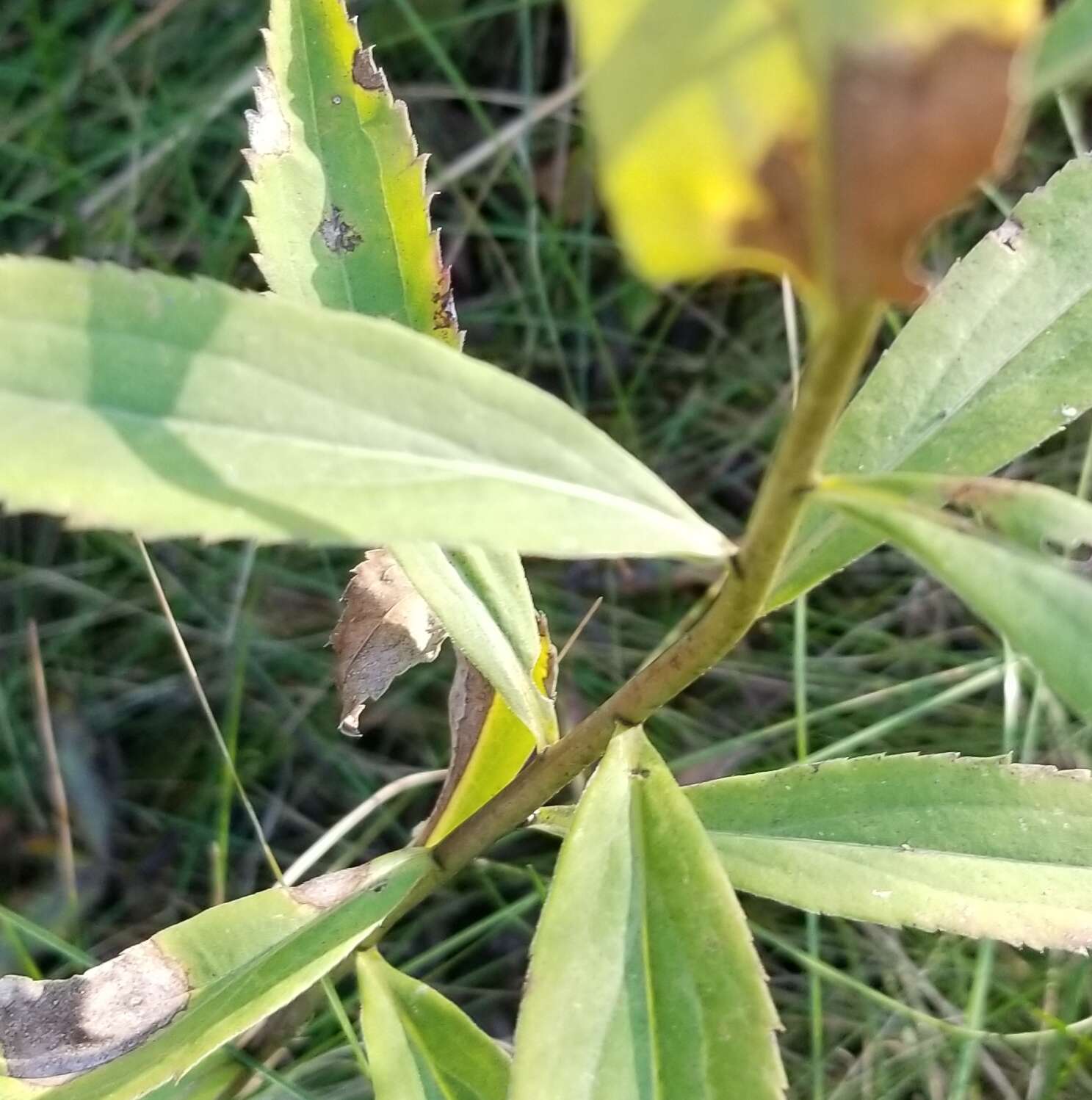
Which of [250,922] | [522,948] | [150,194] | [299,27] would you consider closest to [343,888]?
[250,922]

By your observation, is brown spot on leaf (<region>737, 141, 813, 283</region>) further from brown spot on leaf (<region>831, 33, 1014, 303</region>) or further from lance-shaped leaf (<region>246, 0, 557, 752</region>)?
lance-shaped leaf (<region>246, 0, 557, 752</region>)

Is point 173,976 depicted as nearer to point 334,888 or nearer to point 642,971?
point 334,888

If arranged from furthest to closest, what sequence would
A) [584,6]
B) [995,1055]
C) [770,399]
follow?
[770,399]
[995,1055]
[584,6]

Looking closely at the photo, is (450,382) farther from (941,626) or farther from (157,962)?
(941,626)

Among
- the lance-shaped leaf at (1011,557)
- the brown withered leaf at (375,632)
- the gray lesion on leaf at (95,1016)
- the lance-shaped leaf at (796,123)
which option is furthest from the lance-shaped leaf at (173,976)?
the lance-shaped leaf at (796,123)

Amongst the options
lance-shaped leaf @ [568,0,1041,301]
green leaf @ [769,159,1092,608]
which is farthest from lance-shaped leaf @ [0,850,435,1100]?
lance-shaped leaf @ [568,0,1041,301]

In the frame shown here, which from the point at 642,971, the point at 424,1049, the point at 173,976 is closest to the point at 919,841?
the point at 642,971
